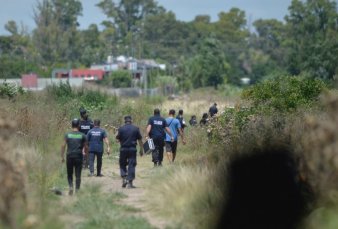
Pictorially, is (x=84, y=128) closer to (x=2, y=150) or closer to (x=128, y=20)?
(x=2, y=150)

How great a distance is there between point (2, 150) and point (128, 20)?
13573cm

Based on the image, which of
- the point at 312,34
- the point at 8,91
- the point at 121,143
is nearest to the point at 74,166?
the point at 121,143

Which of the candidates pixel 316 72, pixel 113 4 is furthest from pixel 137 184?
pixel 113 4

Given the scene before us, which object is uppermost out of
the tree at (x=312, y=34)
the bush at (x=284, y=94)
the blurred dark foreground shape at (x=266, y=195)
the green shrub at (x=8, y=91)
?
the tree at (x=312, y=34)

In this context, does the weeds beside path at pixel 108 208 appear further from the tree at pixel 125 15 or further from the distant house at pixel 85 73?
the tree at pixel 125 15

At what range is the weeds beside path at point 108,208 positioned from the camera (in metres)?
13.1

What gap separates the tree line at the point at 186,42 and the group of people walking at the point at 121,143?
47.2 meters

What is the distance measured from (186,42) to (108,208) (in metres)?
119

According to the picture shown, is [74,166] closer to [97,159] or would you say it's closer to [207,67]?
[97,159]

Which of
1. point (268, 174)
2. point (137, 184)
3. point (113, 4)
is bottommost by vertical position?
point (137, 184)

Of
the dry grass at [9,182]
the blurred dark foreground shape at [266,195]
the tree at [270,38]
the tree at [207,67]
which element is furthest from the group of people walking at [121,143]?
the tree at [270,38]

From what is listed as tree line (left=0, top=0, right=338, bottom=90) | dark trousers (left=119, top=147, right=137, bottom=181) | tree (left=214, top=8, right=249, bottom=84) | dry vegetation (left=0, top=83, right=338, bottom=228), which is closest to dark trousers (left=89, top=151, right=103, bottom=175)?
dry vegetation (left=0, top=83, right=338, bottom=228)

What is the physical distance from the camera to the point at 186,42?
132625 millimetres

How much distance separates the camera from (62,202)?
48.0ft
